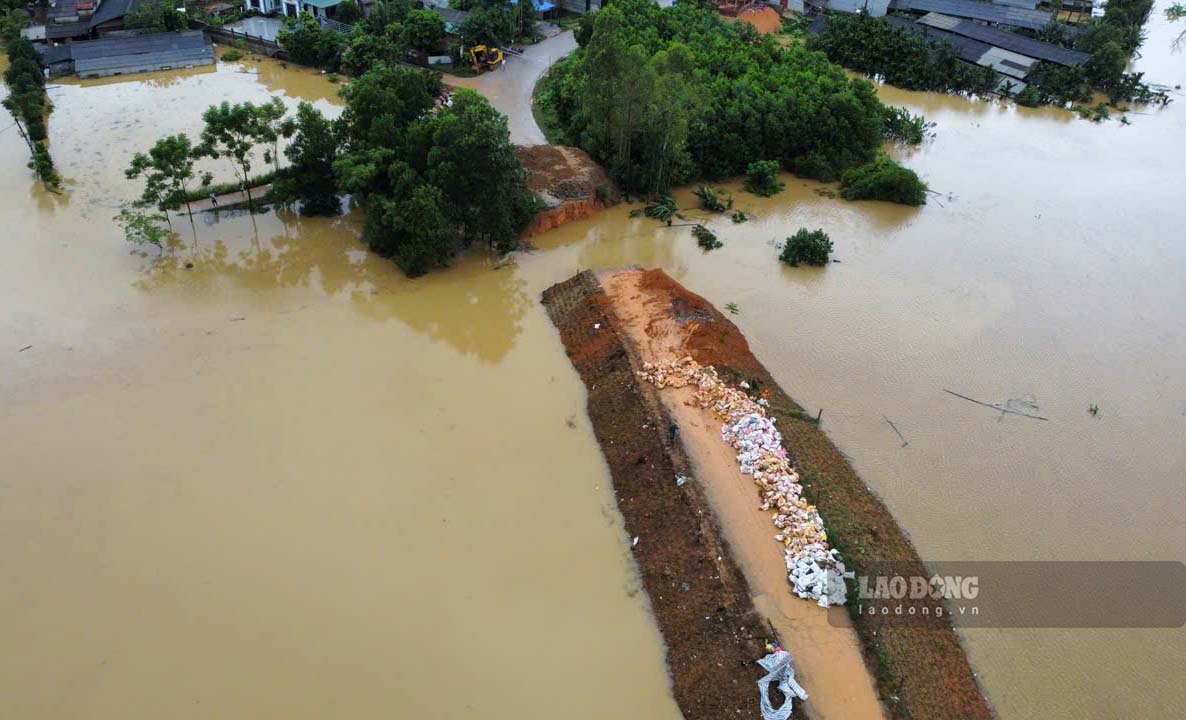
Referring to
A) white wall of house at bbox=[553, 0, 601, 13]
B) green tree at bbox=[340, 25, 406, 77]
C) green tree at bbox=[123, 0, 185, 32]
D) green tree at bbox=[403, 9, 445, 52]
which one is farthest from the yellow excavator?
green tree at bbox=[123, 0, 185, 32]

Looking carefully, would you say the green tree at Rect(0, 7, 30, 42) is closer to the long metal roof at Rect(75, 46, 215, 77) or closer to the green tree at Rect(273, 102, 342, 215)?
the long metal roof at Rect(75, 46, 215, 77)

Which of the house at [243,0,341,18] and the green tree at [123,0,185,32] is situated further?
the house at [243,0,341,18]

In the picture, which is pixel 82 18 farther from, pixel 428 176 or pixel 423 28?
pixel 428 176

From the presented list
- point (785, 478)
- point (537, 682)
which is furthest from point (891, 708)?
point (537, 682)

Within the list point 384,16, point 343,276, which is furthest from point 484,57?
point 343,276

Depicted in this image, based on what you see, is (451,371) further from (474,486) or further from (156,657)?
(156,657)

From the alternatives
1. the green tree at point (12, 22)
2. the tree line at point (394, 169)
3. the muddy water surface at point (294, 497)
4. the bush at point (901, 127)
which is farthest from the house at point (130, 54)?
the bush at point (901, 127)
